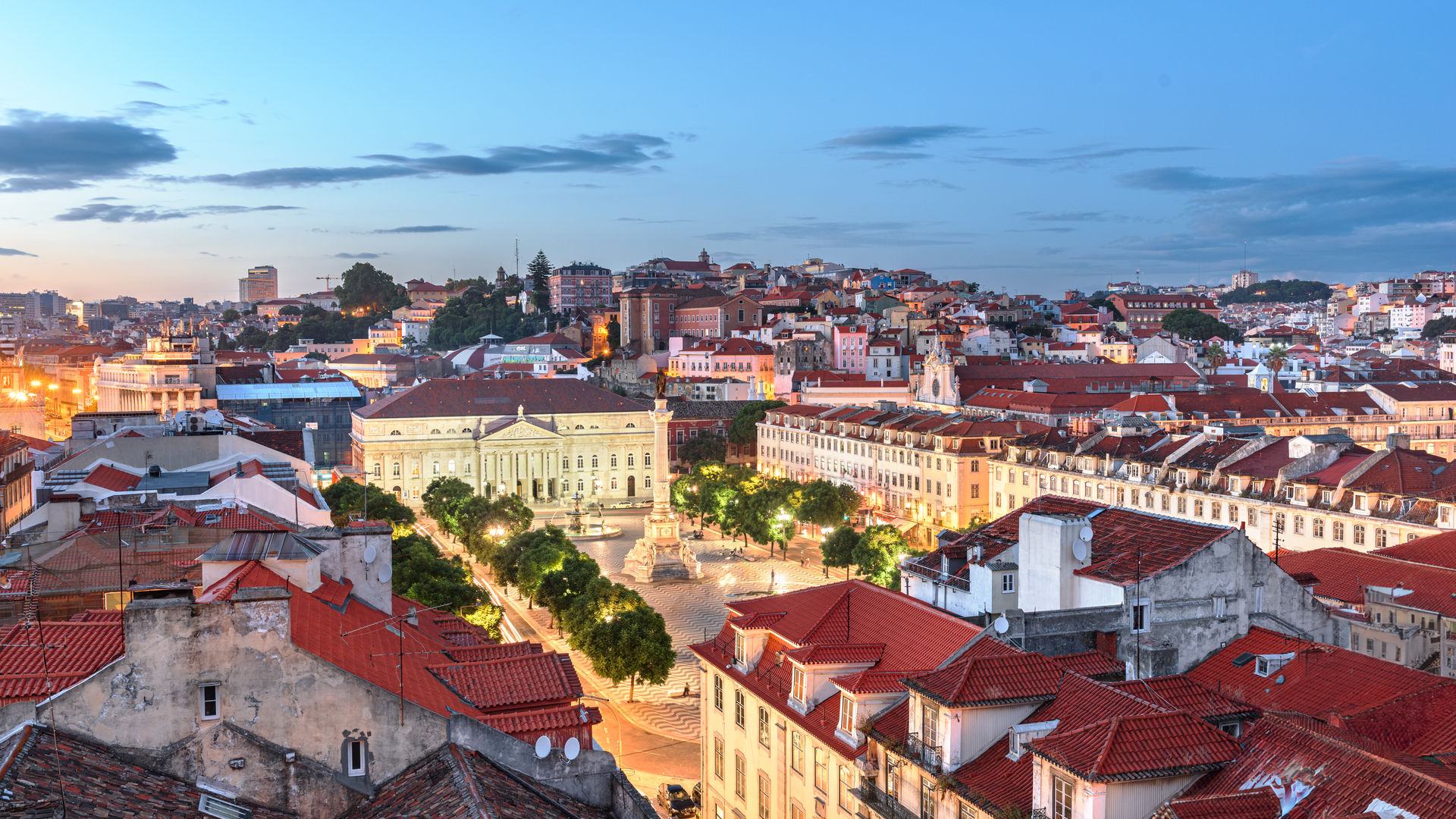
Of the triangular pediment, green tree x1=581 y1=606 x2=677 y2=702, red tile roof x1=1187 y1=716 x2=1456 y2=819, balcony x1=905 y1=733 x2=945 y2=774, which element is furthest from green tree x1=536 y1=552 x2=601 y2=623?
the triangular pediment

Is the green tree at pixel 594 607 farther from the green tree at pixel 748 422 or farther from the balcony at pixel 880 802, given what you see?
the green tree at pixel 748 422

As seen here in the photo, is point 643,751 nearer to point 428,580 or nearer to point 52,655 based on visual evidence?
point 428,580

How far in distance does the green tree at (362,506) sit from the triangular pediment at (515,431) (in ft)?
128

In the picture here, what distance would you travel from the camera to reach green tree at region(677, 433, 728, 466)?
397 feet

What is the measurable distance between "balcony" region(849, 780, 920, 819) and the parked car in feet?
34.3

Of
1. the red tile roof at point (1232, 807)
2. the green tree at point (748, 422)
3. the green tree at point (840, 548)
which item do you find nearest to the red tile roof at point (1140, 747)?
the red tile roof at point (1232, 807)

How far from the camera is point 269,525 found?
112 feet

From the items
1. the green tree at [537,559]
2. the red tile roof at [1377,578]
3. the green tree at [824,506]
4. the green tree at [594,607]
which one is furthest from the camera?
the green tree at [824,506]

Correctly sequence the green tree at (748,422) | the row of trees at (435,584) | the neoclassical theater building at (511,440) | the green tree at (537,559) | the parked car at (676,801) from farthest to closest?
1. the green tree at (748,422)
2. the neoclassical theater building at (511,440)
3. the green tree at (537,559)
4. the row of trees at (435,584)
5. the parked car at (676,801)

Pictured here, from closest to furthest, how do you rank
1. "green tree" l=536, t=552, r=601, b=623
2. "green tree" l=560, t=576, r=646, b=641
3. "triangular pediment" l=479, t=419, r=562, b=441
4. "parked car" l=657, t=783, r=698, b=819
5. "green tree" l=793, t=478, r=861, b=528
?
"parked car" l=657, t=783, r=698, b=819 → "green tree" l=560, t=576, r=646, b=641 → "green tree" l=536, t=552, r=601, b=623 → "green tree" l=793, t=478, r=861, b=528 → "triangular pediment" l=479, t=419, r=562, b=441

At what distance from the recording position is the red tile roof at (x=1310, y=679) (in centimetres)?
2188

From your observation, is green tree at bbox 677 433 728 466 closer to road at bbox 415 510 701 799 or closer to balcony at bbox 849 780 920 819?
road at bbox 415 510 701 799

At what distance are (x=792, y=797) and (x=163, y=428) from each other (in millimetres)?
42943

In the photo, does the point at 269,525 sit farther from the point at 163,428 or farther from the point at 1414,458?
the point at 1414,458
